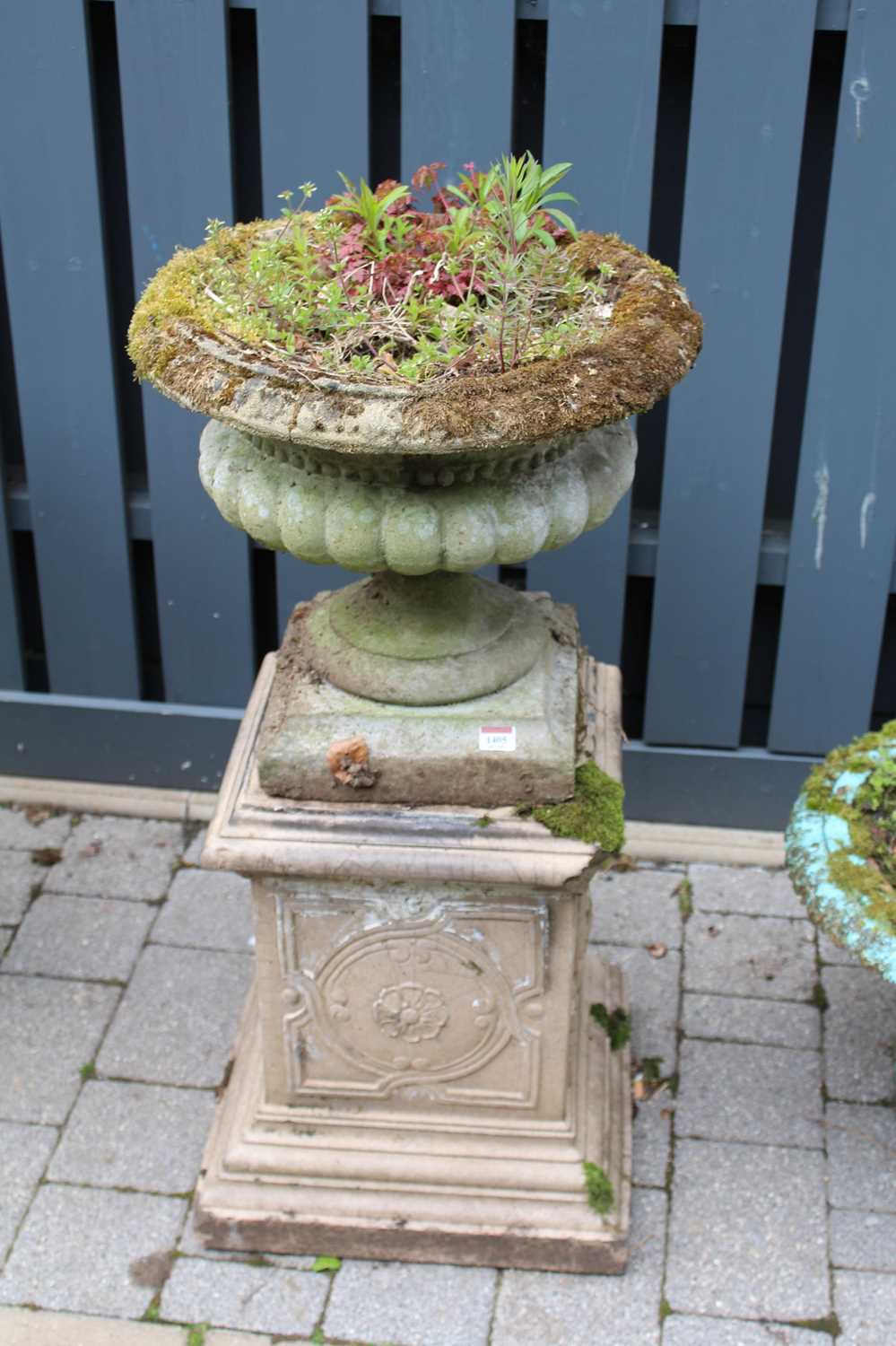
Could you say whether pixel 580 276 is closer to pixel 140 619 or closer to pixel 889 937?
pixel 889 937

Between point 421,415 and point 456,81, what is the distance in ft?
4.91

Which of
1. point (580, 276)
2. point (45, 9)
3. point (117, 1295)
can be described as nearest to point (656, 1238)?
point (117, 1295)

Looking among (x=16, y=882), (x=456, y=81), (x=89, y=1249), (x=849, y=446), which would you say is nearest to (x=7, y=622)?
(x=16, y=882)

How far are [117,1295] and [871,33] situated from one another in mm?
3165

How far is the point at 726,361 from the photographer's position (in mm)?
3590

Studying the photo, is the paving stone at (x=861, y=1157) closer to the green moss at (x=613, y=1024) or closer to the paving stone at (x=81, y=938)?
the green moss at (x=613, y=1024)

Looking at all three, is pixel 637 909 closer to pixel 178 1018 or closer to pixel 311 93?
pixel 178 1018

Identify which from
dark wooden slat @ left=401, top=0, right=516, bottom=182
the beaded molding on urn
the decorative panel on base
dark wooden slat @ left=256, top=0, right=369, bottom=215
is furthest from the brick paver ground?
dark wooden slat @ left=401, top=0, right=516, bottom=182

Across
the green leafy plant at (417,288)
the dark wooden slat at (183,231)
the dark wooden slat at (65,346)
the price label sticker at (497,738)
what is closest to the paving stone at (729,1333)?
the price label sticker at (497,738)

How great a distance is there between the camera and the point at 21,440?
13.5 ft

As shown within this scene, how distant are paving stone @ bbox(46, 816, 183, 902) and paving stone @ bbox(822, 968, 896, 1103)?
178cm

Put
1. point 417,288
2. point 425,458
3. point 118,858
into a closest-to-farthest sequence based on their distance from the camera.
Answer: point 425,458 < point 417,288 < point 118,858

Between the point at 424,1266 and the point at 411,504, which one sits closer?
the point at 411,504

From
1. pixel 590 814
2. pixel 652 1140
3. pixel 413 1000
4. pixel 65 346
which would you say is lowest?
pixel 652 1140
